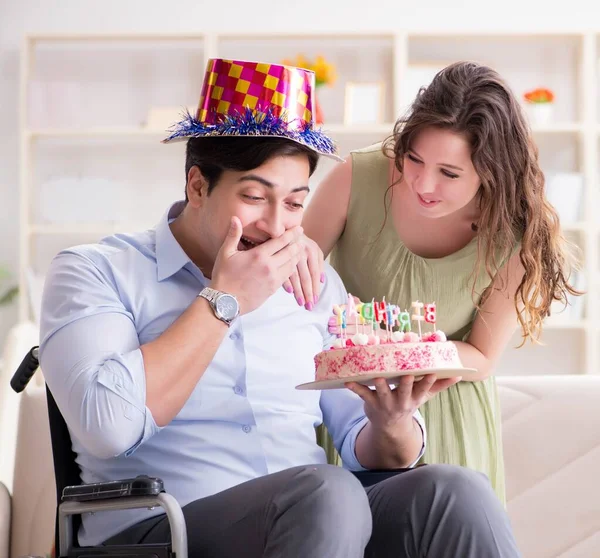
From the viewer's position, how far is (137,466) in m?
1.62

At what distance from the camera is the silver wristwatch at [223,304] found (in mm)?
1528

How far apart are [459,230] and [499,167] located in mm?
219

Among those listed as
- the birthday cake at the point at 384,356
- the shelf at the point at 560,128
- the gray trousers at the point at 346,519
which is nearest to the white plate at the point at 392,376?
the birthday cake at the point at 384,356

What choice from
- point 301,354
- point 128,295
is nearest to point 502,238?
point 301,354

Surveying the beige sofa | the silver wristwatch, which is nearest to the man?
the silver wristwatch

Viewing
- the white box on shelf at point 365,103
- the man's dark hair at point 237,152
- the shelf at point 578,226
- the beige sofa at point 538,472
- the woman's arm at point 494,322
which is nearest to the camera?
the man's dark hair at point 237,152

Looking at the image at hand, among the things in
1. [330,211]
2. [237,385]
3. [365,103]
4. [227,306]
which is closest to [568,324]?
[365,103]

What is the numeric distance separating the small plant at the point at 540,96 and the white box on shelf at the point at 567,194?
0.37 metres

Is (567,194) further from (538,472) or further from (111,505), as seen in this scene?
(111,505)

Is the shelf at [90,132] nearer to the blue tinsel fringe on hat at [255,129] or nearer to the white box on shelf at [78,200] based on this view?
the white box on shelf at [78,200]

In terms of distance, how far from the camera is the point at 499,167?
1894 millimetres

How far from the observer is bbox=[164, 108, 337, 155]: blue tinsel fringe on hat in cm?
169

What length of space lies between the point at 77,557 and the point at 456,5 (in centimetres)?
397

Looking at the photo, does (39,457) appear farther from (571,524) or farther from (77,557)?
(571,524)
